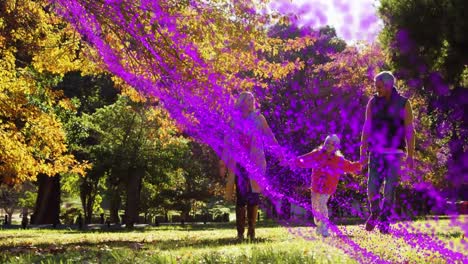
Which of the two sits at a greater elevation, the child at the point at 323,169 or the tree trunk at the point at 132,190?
the tree trunk at the point at 132,190

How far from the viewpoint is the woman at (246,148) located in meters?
7.69

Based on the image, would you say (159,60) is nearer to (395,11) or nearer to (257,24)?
(257,24)

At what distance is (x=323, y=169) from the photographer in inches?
342

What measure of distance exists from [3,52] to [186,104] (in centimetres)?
390

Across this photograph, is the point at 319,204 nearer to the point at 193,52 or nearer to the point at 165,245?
the point at 165,245

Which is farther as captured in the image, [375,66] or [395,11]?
[375,66]

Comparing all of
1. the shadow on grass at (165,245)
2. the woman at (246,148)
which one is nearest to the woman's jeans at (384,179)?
the woman at (246,148)

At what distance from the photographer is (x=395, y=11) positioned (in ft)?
42.0

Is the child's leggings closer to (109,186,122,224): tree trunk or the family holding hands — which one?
the family holding hands

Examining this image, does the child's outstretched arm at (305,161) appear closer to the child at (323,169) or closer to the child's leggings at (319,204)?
the child at (323,169)

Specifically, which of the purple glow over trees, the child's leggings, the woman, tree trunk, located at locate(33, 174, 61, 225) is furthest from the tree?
tree trunk, located at locate(33, 174, 61, 225)

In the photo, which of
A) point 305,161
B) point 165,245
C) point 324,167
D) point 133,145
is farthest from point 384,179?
point 133,145

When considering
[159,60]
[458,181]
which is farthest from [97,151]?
[458,181]

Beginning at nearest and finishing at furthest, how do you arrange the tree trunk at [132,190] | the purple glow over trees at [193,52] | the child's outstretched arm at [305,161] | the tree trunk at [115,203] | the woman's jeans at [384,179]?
the woman's jeans at [384,179], the child's outstretched arm at [305,161], the purple glow over trees at [193,52], the tree trunk at [132,190], the tree trunk at [115,203]
